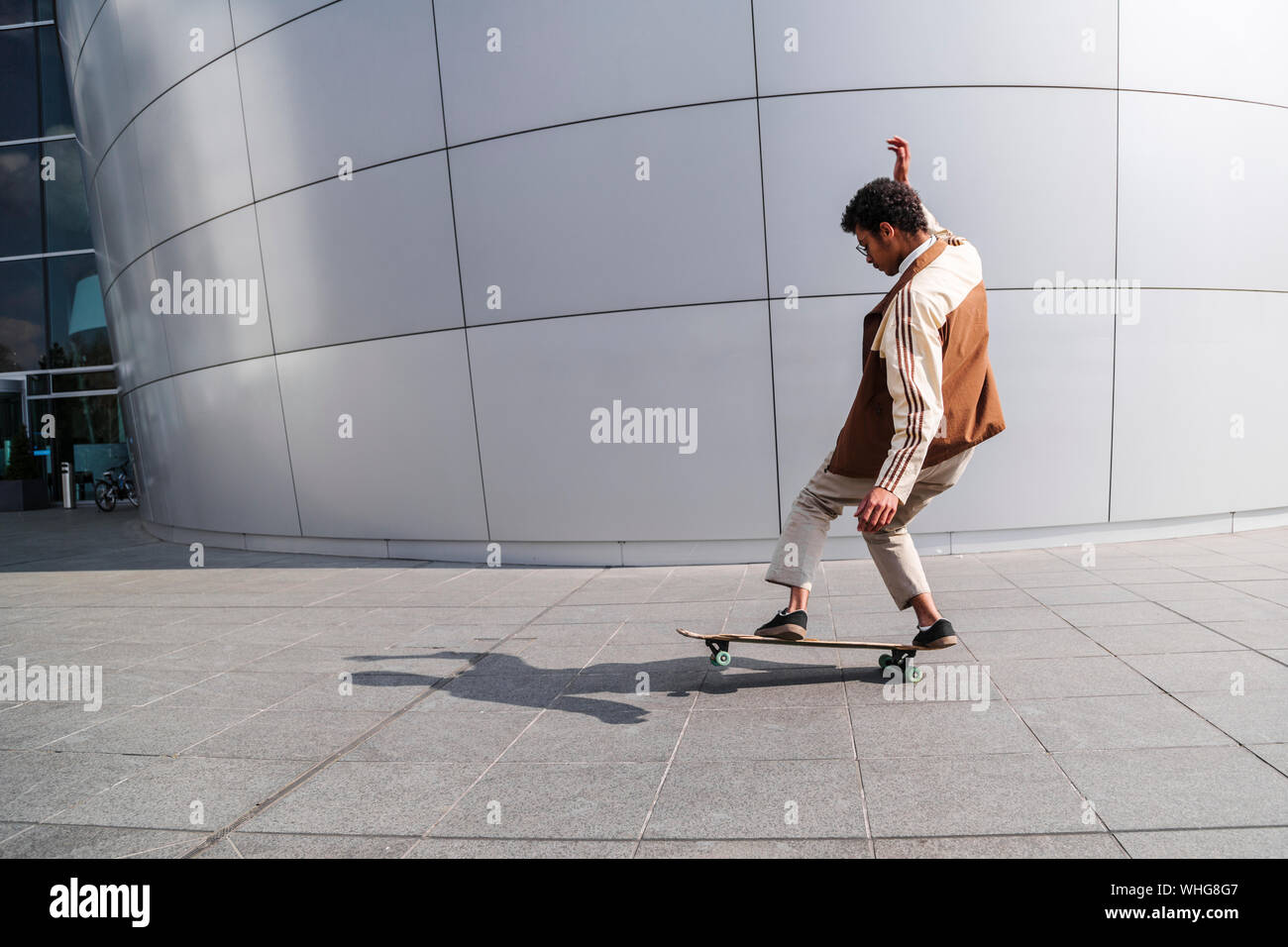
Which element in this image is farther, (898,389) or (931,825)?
(898,389)

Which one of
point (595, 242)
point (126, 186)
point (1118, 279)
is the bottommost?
point (1118, 279)

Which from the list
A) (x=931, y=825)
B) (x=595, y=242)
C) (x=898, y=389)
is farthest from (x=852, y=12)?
(x=931, y=825)

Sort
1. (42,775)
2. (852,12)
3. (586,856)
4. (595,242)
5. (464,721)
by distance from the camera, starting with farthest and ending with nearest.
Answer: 1. (595,242)
2. (852,12)
3. (464,721)
4. (42,775)
5. (586,856)

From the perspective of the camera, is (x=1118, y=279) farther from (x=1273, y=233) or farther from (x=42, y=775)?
(x=42, y=775)

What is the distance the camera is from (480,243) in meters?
9.07

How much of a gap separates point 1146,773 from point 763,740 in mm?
1425

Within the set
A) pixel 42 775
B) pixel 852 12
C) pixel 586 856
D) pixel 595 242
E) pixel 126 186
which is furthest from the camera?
pixel 126 186

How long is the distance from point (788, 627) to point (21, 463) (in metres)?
24.2

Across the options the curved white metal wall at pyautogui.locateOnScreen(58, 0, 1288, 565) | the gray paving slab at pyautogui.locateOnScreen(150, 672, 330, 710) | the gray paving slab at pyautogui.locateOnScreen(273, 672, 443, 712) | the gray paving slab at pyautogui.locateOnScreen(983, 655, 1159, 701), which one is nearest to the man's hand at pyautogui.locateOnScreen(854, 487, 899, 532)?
the gray paving slab at pyautogui.locateOnScreen(983, 655, 1159, 701)

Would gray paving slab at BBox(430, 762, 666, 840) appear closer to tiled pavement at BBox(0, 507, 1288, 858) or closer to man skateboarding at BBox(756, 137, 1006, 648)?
tiled pavement at BBox(0, 507, 1288, 858)

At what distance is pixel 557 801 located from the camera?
3.16 m

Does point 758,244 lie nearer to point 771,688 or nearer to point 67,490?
point 771,688

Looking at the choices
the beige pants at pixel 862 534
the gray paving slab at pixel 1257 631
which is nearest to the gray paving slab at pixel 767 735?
the beige pants at pixel 862 534

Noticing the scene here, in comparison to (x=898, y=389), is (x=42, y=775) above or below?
below
